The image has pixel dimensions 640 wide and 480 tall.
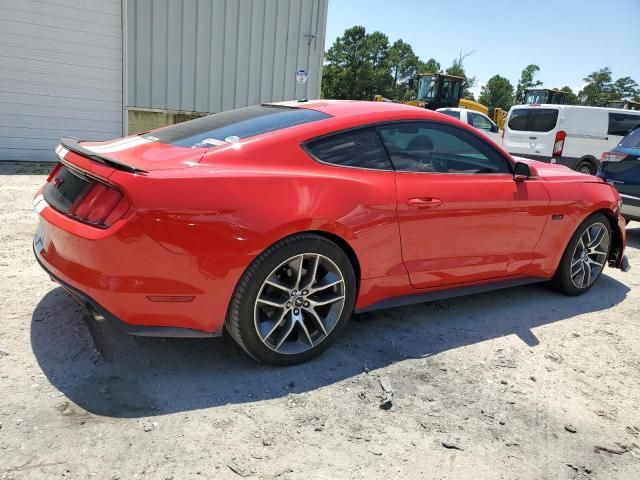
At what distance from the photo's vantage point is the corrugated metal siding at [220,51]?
11273mm

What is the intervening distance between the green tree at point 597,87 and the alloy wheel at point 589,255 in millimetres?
88425

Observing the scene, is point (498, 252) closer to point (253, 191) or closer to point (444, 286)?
point (444, 286)

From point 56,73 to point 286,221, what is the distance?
8944mm

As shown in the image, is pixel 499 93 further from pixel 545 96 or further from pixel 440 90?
pixel 440 90

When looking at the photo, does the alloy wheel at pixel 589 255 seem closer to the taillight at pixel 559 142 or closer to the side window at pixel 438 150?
the side window at pixel 438 150

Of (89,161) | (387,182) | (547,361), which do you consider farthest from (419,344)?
(89,161)

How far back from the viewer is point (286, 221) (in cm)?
267

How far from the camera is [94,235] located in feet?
7.97

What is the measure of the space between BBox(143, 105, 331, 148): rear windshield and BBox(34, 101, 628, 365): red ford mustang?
0.02 metres

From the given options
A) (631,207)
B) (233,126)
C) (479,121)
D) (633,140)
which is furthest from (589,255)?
(479,121)

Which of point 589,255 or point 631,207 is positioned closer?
point 589,255

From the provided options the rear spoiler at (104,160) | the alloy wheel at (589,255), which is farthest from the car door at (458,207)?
the rear spoiler at (104,160)

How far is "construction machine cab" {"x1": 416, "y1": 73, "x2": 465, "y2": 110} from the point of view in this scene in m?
23.7

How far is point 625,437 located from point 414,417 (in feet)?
3.44
